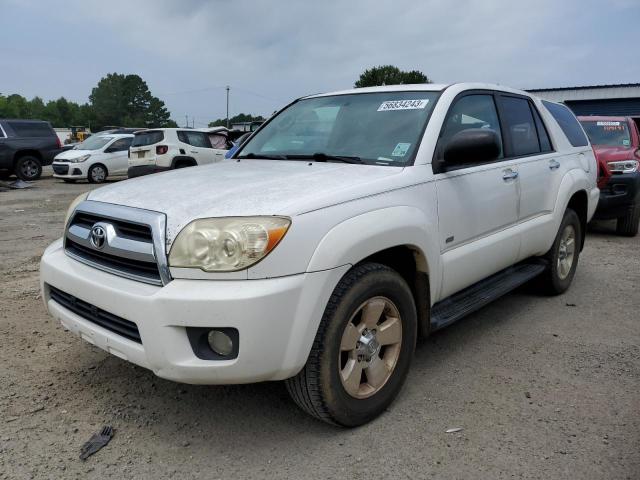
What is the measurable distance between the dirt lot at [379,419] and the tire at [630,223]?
13.6ft

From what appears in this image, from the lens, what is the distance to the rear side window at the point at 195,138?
13852 millimetres

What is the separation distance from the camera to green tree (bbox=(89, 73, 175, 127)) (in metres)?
117

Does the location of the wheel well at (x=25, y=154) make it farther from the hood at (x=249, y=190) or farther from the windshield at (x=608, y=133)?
the hood at (x=249, y=190)

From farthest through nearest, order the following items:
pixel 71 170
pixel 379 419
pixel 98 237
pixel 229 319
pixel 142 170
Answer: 1. pixel 71 170
2. pixel 142 170
3. pixel 379 419
4. pixel 98 237
5. pixel 229 319

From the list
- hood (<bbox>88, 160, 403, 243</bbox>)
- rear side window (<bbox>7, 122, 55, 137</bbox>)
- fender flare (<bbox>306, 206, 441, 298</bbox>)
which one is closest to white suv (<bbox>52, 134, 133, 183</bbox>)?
rear side window (<bbox>7, 122, 55, 137</bbox>)

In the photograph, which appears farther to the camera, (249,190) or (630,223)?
(630,223)

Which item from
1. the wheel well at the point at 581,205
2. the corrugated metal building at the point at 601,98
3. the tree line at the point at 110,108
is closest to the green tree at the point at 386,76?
the corrugated metal building at the point at 601,98

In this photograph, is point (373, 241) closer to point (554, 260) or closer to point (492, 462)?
point (492, 462)

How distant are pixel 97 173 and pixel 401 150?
1556 cm

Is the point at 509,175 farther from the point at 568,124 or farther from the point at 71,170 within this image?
the point at 71,170

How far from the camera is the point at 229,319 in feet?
6.81

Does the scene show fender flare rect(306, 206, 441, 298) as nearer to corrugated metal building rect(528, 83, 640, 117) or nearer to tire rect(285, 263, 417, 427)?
tire rect(285, 263, 417, 427)

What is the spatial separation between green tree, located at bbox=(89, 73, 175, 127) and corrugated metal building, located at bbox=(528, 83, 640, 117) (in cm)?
10258

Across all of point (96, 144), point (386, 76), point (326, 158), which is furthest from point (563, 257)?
point (386, 76)
